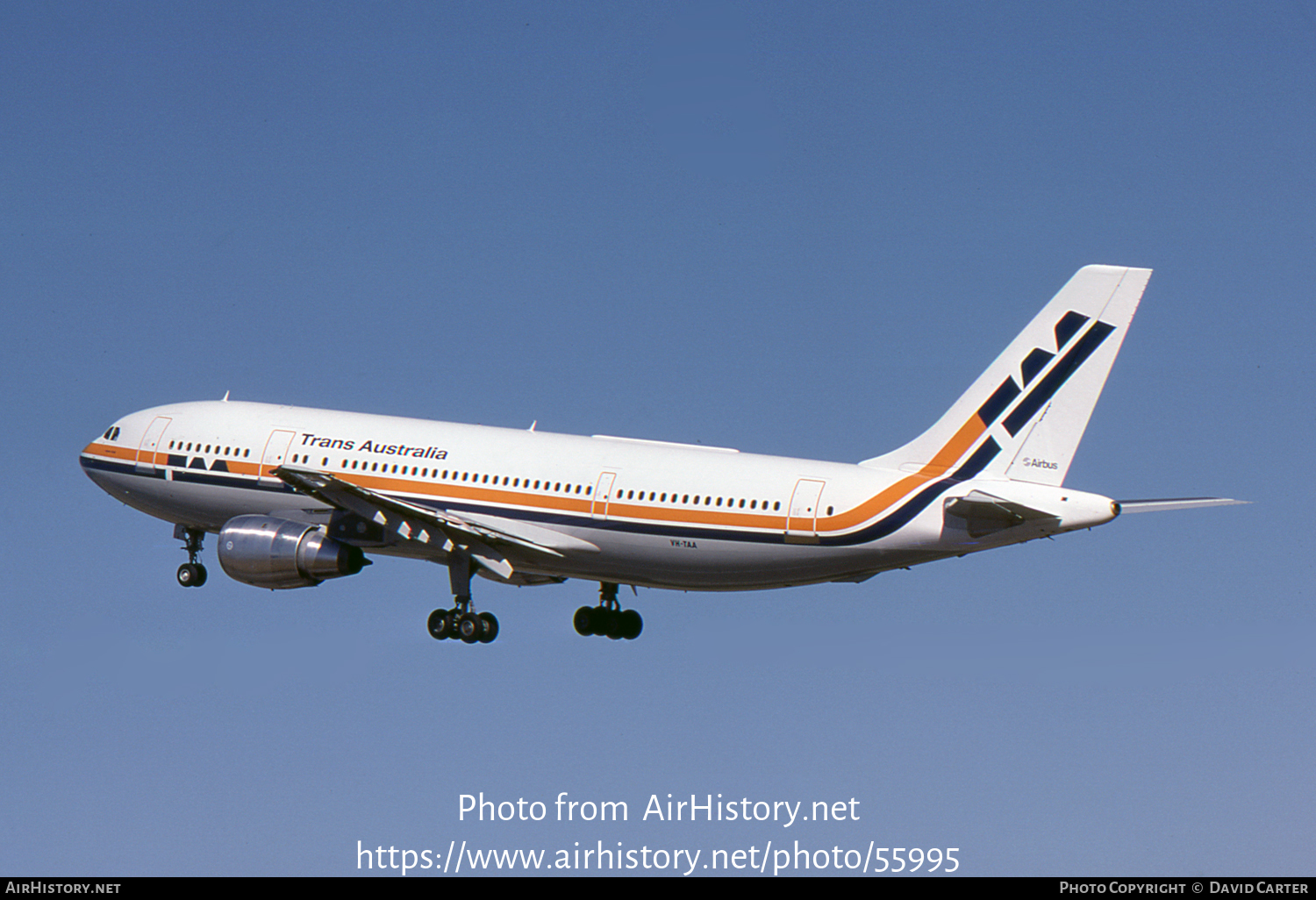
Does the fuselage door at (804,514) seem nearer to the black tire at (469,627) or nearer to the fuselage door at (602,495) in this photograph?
the fuselage door at (602,495)

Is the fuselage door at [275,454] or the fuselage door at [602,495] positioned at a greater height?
the fuselage door at [275,454]

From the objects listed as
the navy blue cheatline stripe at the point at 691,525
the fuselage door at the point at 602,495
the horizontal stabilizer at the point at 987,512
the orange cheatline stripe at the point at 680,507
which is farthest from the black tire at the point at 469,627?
the horizontal stabilizer at the point at 987,512

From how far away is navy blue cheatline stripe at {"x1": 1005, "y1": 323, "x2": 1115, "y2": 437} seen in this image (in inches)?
1750

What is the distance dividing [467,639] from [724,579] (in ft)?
26.0

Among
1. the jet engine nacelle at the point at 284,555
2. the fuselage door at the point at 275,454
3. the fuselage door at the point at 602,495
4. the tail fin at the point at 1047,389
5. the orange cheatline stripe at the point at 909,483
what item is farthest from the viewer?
the fuselage door at the point at 275,454

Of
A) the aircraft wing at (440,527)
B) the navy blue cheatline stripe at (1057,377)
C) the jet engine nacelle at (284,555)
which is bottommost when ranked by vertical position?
the jet engine nacelle at (284,555)

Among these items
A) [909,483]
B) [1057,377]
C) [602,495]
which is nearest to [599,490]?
[602,495]

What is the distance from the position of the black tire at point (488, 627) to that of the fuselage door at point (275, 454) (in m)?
7.32

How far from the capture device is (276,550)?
51.2m

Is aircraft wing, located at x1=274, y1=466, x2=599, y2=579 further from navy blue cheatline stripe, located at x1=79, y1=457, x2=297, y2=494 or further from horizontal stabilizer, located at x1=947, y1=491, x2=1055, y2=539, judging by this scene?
horizontal stabilizer, located at x1=947, y1=491, x2=1055, y2=539

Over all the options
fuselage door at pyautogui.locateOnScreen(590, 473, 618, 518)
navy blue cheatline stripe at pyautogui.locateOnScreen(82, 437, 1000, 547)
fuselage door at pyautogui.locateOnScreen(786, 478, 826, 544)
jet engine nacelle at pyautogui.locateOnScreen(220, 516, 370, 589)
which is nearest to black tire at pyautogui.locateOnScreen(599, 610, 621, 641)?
navy blue cheatline stripe at pyautogui.locateOnScreen(82, 437, 1000, 547)

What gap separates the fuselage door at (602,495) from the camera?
49.3 metres

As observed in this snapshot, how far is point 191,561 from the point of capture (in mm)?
58250

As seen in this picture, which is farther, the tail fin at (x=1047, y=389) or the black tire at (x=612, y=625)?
the black tire at (x=612, y=625)
